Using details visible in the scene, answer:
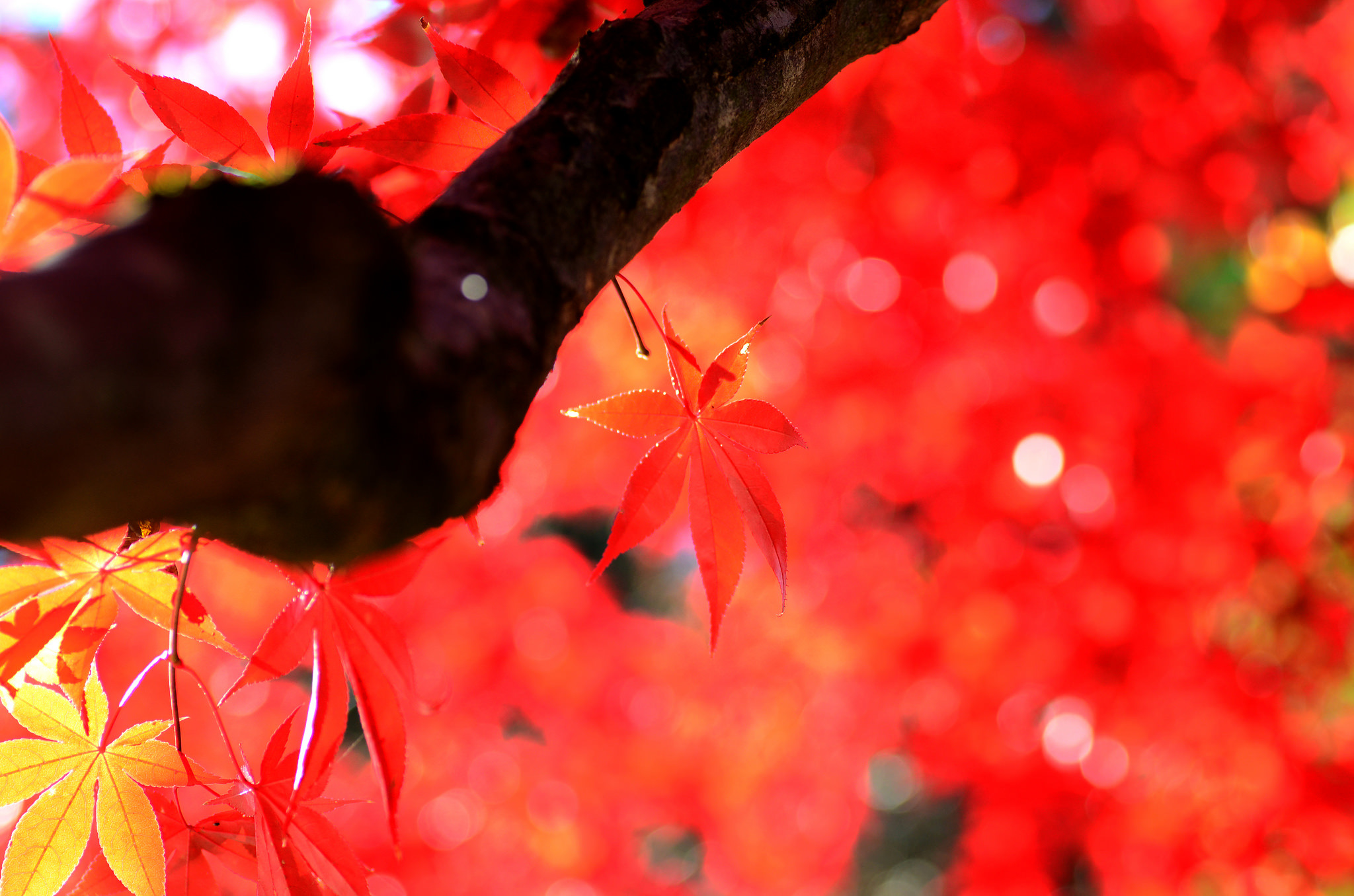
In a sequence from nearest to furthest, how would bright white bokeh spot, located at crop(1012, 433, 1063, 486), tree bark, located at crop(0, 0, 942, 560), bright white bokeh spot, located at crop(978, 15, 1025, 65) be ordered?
tree bark, located at crop(0, 0, 942, 560), bright white bokeh spot, located at crop(978, 15, 1025, 65), bright white bokeh spot, located at crop(1012, 433, 1063, 486)

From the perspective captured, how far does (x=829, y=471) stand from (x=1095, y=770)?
1096mm

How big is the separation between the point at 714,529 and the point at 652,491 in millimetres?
54

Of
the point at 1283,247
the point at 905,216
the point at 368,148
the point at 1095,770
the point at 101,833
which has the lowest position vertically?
the point at 1095,770

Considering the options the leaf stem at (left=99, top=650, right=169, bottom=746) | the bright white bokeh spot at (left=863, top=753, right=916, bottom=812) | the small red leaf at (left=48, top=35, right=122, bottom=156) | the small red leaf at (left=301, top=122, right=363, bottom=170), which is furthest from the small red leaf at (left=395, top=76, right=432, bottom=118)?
the bright white bokeh spot at (left=863, top=753, right=916, bottom=812)

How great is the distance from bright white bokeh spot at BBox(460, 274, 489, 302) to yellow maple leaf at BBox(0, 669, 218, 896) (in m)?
0.44

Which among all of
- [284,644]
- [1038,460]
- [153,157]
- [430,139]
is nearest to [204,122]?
[153,157]

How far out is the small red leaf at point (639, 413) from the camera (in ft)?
1.90

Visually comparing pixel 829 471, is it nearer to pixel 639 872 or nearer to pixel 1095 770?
pixel 1095 770

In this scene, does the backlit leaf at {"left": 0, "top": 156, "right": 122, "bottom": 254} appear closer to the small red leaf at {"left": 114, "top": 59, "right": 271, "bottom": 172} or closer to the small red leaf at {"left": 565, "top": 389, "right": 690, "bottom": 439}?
the small red leaf at {"left": 114, "top": 59, "right": 271, "bottom": 172}

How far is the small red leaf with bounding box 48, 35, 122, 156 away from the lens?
18.8 inches

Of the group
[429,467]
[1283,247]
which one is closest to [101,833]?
[429,467]

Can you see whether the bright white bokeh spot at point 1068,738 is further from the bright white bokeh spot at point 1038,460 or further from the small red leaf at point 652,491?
the small red leaf at point 652,491

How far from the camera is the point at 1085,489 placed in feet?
6.03

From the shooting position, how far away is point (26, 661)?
48 centimetres
